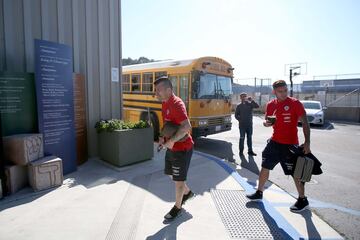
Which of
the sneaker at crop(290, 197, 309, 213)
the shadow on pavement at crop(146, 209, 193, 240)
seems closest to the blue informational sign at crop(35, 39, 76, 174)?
the shadow on pavement at crop(146, 209, 193, 240)

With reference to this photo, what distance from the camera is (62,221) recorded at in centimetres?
344

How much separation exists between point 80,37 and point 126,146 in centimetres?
282

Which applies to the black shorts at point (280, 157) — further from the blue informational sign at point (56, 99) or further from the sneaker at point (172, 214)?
the blue informational sign at point (56, 99)

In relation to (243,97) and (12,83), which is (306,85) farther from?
(12,83)

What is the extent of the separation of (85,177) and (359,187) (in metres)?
5.42

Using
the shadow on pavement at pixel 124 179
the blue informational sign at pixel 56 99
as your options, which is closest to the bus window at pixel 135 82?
the shadow on pavement at pixel 124 179

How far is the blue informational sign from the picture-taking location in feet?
15.5

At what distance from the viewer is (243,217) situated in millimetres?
3668

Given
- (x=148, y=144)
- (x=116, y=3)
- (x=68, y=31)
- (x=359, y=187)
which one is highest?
(x=116, y=3)

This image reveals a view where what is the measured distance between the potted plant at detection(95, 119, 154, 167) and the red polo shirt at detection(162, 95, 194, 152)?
2.49 metres

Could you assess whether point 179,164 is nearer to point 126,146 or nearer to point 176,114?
point 176,114

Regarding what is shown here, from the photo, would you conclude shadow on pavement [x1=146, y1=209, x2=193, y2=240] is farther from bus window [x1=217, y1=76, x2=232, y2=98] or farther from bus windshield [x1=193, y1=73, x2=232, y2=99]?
bus window [x1=217, y1=76, x2=232, y2=98]

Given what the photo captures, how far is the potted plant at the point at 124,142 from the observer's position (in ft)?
18.6

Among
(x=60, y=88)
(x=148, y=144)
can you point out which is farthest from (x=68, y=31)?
(x=148, y=144)
